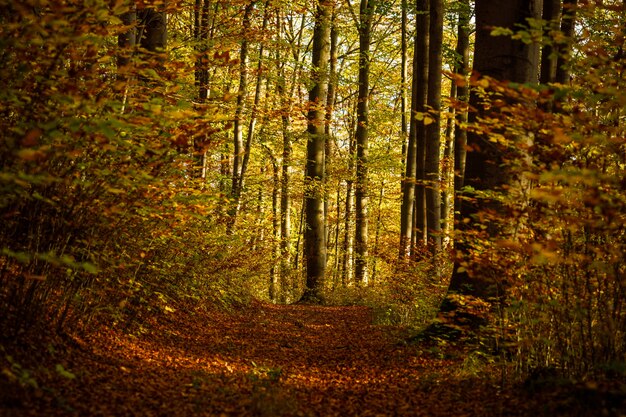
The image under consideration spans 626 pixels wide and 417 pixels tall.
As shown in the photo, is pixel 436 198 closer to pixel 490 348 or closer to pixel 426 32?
pixel 426 32

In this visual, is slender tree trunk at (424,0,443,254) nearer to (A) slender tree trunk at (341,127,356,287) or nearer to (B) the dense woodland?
(B) the dense woodland

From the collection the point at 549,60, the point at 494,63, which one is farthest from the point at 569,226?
the point at 549,60

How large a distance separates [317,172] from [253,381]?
10.8 meters

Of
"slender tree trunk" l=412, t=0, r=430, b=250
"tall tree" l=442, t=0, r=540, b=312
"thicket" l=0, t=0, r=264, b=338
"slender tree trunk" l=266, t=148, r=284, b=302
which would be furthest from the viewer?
"slender tree trunk" l=266, t=148, r=284, b=302

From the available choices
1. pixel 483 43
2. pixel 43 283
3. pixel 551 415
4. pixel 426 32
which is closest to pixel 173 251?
pixel 43 283

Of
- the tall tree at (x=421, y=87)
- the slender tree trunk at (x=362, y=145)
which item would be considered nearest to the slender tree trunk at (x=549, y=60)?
the tall tree at (x=421, y=87)

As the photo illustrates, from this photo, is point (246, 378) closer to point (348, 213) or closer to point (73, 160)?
point (73, 160)

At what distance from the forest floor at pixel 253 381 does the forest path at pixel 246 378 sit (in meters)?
0.01

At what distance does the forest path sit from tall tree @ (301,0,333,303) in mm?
6842

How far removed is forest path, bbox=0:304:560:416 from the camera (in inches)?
164

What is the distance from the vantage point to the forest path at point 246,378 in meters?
4.16

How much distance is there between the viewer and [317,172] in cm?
1577

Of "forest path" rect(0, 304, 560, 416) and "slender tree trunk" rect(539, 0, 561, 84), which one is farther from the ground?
"slender tree trunk" rect(539, 0, 561, 84)

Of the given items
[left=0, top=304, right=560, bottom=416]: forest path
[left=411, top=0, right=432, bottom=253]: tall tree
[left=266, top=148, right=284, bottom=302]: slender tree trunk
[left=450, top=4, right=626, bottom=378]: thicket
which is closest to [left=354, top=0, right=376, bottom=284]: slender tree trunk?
[left=266, top=148, right=284, bottom=302]: slender tree trunk
